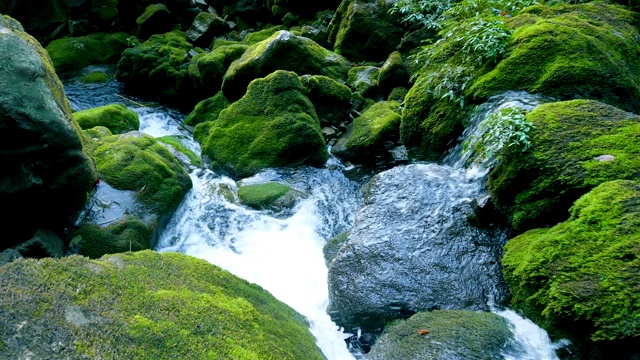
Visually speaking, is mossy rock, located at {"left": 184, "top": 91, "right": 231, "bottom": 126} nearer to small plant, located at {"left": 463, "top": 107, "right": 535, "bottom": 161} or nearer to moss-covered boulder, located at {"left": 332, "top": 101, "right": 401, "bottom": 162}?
moss-covered boulder, located at {"left": 332, "top": 101, "right": 401, "bottom": 162}

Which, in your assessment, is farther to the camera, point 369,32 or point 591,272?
point 369,32

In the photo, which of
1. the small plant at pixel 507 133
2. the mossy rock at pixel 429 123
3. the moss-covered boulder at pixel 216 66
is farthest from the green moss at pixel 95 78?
the small plant at pixel 507 133

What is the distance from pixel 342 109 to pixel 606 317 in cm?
892

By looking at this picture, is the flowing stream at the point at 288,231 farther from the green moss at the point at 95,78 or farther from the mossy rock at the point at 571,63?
the green moss at the point at 95,78

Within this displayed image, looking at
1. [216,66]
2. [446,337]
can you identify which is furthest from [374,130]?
[216,66]

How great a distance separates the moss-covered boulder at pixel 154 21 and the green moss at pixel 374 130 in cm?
1419

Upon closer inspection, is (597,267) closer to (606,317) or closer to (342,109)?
(606,317)

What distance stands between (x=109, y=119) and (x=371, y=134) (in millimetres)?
6495

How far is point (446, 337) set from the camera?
440cm

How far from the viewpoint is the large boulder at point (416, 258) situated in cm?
535

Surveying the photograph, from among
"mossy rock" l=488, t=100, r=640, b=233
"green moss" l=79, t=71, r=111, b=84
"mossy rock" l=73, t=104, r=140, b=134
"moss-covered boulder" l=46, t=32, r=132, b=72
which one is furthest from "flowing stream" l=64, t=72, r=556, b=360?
"moss-covered boulder" l=46, t=32, r=132, b=72

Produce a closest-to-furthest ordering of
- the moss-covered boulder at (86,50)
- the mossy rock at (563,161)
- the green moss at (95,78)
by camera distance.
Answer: the mossy rock at (563,161) → the green moss at (95,78) → the moss-covered boulder at (86,50)

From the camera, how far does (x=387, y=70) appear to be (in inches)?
474

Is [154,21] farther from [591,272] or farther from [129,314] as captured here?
[591,272]
